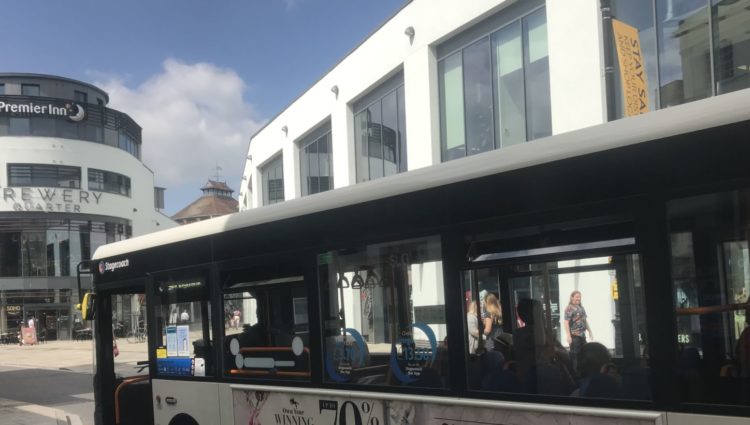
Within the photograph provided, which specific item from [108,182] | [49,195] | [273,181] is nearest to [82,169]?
[108,182]

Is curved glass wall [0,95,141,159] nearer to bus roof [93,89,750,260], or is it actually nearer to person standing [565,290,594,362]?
bus roof [93,89,750,260]

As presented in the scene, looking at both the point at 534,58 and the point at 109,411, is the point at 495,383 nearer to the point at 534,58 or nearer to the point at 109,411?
the point at 109,411

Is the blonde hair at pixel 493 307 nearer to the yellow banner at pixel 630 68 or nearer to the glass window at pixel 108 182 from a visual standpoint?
the yellow banner at pixel 630 68

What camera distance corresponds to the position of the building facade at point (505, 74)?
1095 cm

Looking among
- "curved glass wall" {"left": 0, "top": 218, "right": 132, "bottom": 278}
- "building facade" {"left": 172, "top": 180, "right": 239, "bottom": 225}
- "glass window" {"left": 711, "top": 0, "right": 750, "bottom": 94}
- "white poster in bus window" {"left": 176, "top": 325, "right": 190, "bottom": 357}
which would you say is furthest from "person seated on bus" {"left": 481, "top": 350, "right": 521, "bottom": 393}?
"building facade" {"left": 172, "top": 180, "right": 239, "bottom": 225}

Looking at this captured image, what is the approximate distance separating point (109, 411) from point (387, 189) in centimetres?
490

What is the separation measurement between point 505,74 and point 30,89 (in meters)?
41.7

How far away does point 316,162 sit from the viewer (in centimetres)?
2552

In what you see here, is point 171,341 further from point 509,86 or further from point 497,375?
point 509,86

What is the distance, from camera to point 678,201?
3074 mm

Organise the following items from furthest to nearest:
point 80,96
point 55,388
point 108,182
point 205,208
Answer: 1. point 205,208
2. point 108,182
3. point 80,96
4. point 55,388

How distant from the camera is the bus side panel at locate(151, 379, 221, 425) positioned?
565 centimetres

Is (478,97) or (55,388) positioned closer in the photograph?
(478,97)

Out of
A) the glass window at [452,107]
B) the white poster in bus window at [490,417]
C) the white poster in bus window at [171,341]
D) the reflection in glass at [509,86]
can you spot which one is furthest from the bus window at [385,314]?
the glass window at [452,107]
